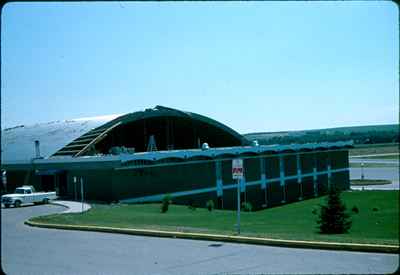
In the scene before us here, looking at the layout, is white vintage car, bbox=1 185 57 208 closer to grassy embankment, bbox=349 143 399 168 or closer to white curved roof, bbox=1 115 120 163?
white curved roof, bbox=1 115 120 163

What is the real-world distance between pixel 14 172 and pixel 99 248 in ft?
100

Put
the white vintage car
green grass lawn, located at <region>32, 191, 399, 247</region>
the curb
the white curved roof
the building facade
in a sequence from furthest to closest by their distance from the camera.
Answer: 1. the white curved roof
2. the building facade
3. the white vintage car
4. green grass lawn, located at <region>32, 191, 399, 247</region>
5. the curb

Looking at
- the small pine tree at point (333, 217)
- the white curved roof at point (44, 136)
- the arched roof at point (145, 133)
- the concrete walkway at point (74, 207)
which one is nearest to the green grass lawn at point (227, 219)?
the small pine tree at point (333, 217)

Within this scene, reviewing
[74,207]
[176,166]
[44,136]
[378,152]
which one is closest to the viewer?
[378,152]

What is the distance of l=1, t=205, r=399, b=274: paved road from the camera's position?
9.07 meters

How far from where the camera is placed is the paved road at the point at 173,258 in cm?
907

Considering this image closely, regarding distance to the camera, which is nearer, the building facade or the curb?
the curb

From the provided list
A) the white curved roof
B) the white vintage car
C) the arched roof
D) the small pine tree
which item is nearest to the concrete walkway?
the white vintage car

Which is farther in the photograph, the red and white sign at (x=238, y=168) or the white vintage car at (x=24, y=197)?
the white vintage car at (x=24, y=197)

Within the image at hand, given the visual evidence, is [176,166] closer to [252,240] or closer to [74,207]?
[74,207]

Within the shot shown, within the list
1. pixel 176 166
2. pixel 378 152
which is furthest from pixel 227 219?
pixel 176 166

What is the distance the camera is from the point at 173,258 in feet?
34.3

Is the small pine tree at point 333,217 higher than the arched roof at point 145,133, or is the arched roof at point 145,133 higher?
the arched roof at point 145,133

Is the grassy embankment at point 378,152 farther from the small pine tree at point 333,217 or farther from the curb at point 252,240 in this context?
the curb at point 252,240
